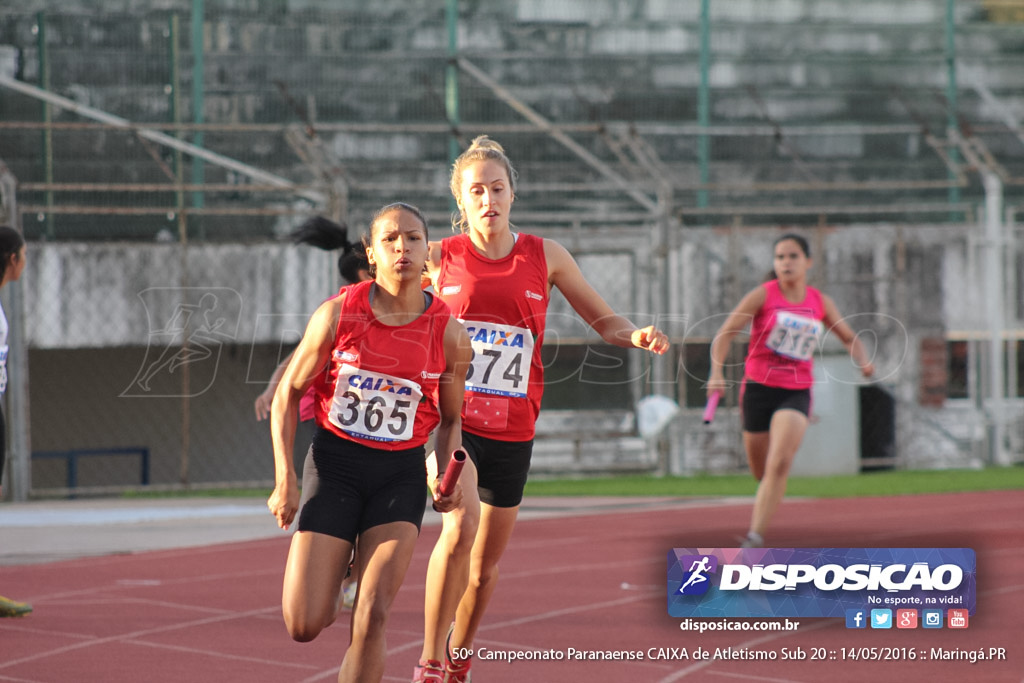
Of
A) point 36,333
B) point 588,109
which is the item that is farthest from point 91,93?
point 588,109

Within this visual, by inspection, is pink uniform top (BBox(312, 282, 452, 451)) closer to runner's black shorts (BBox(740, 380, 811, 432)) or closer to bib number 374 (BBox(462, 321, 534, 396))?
bib number 374 (BBox(462, 321, 534, 396))

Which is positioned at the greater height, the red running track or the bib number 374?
the bib number 374

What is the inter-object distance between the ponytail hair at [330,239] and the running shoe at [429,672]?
7.70 feet

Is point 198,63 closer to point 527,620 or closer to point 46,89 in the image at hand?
point 46,89

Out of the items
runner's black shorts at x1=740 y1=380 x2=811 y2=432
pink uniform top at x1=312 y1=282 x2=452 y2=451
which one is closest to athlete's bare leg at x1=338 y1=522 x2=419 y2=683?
pink uniform top at x1=312 y1=282 x2=452 y2=451

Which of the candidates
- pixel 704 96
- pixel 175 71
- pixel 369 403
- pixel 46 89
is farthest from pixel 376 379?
pixel 704 96

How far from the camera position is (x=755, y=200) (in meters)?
18.5

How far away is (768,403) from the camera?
8570mm

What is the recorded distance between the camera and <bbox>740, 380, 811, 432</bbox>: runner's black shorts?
853 cm

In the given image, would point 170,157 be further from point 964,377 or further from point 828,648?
point 828,648

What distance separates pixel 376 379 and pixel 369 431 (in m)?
0.17

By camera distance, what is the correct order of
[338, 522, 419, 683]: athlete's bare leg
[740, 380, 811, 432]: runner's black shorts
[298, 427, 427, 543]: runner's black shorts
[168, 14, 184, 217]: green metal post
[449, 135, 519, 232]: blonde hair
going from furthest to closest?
[168, 14, 184, 217]: green metal post → [740, 380, 811, 432]: runner's black shorts → [449, 135, 519, 232]: blonde hair → [298, 427, 427, 543]: runner's black shorts → [338, 522, 419, 683]: athlete's bare leg

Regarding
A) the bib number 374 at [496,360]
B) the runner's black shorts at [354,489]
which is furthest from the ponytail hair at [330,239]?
the runner's black shorts at [354,489]

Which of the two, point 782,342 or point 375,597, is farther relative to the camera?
point 782,342
